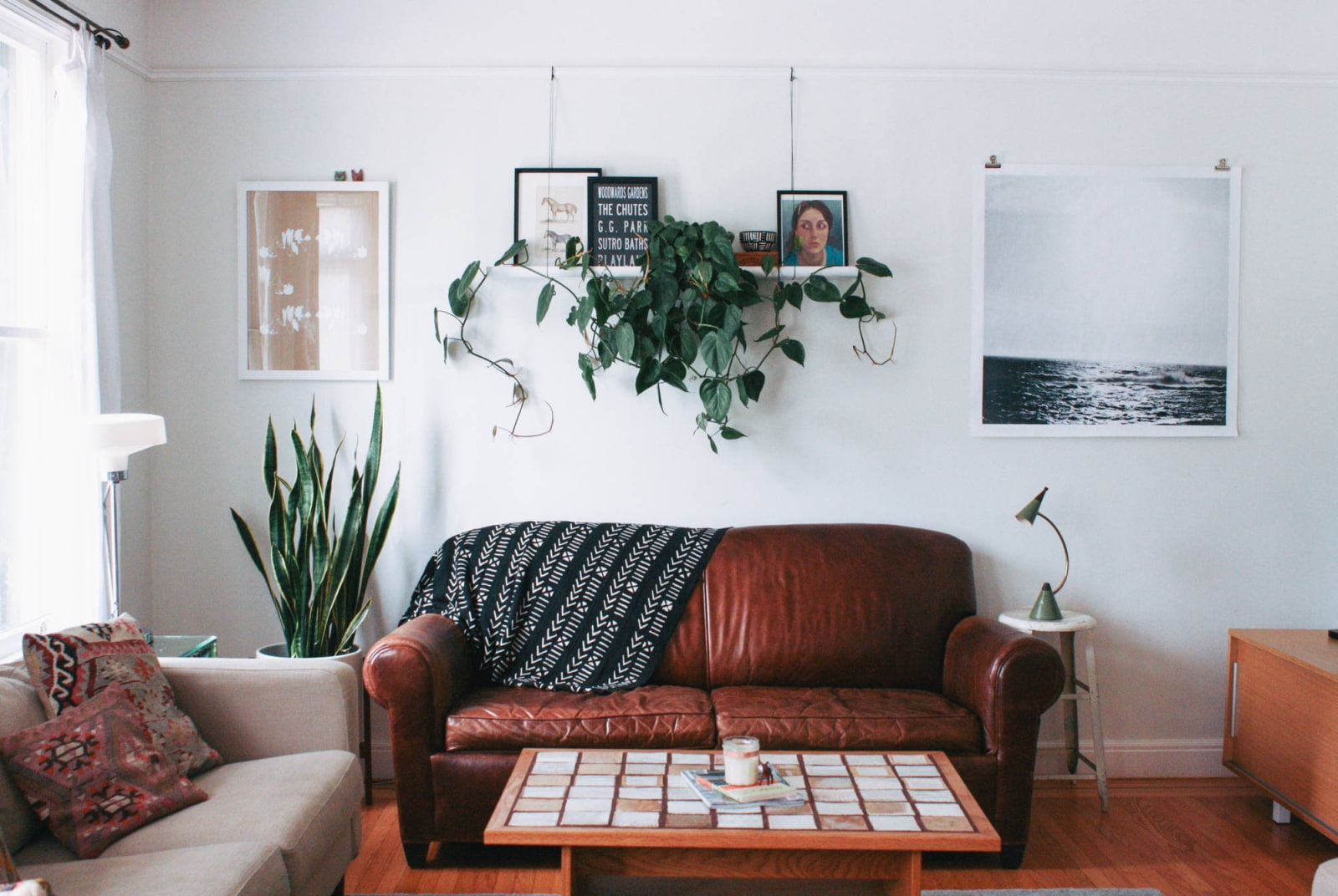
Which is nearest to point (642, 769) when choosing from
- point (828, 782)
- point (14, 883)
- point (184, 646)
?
point (828, 782)

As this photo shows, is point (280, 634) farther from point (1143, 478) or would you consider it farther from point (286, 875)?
point (1143, 478)

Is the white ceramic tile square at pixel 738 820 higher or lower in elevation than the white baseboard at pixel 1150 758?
higher

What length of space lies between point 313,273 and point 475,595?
1264 millimetres

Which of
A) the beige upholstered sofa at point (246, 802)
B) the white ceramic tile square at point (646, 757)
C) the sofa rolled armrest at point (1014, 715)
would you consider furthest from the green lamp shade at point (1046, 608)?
the beige upholstered sofa at point (246, 802)

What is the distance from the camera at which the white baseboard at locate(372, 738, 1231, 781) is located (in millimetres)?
3395

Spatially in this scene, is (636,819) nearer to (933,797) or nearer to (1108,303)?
(933,797)

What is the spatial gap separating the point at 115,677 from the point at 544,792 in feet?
3.15

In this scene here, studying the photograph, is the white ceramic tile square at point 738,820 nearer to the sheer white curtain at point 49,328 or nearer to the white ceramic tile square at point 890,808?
the white ceramic tile square at point 890,808

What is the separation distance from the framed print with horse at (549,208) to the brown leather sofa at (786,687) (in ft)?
3.85

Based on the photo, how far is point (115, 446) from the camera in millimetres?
2463

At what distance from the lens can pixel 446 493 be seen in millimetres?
3416

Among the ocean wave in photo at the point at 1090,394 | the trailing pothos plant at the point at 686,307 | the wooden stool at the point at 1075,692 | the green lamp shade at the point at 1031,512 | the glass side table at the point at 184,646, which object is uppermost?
the trailing pothos plant at the point at 686,307

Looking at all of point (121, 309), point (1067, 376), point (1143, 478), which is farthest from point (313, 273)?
Answer: point (1143, 478)

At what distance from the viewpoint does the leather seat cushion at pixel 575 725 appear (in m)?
2.64
